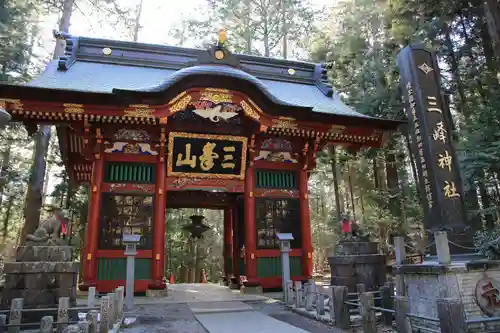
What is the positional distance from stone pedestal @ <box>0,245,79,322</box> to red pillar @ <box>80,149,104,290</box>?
313 centimetres

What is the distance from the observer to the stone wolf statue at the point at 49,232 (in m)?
6.61

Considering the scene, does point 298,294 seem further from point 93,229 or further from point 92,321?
point 93,229

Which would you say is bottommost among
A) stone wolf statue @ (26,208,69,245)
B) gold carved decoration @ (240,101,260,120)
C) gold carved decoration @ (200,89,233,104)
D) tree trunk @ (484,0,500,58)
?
stone wolf statue @ (26,208,69,245)

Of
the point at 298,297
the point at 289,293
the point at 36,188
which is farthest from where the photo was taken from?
the point at 36,188

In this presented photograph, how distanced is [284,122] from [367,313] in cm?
653

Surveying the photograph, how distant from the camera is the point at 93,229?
387 inches

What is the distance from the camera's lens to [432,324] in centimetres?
500

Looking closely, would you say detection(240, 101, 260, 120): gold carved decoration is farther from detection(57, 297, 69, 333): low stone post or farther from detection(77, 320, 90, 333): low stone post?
detection(77, 320, 90, 333): low stone post

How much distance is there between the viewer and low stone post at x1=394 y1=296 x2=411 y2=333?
4875 mm

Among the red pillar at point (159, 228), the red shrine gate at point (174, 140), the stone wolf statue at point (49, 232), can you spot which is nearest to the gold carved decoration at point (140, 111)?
the red shrine gate at point (174, 140)

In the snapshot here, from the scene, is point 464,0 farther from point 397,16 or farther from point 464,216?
point 464,216

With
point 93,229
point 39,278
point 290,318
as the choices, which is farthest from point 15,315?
point 290,318

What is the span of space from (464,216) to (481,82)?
10918 mm

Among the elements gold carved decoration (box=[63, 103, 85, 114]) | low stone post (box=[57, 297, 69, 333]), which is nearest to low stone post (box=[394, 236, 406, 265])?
low stone post (box=[57, 297, 69, 333])
